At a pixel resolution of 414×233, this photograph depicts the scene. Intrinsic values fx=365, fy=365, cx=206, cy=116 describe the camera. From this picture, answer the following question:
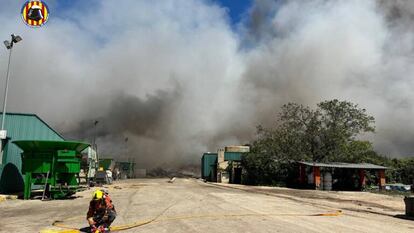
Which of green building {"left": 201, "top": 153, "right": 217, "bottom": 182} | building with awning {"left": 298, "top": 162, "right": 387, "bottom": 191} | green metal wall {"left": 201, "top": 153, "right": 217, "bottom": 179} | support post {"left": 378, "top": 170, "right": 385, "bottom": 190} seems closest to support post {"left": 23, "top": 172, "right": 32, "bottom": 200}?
building with awning {"left": 298, "top": 162, "right": 387, "bottom": 191}

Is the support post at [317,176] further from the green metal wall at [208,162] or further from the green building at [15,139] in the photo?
the green metal wall at [208,162]

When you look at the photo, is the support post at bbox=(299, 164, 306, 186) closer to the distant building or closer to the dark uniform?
the distant building

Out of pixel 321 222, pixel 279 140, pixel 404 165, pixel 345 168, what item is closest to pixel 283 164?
pixel 279 140

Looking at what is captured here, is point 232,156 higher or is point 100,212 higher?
point 232,156

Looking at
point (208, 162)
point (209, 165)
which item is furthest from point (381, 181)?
point (208, 162)

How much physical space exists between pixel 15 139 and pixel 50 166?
5931mm

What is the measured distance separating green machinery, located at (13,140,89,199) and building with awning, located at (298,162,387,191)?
27480mm

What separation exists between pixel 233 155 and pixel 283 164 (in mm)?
17493

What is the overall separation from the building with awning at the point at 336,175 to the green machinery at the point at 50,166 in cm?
2748

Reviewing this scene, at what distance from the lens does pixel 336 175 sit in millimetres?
45438

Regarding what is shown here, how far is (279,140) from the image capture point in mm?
55281

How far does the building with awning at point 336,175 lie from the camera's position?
41281mm

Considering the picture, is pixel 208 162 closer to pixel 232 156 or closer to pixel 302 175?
pixel 232 156

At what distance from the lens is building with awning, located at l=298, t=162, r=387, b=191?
41281 millimetres
